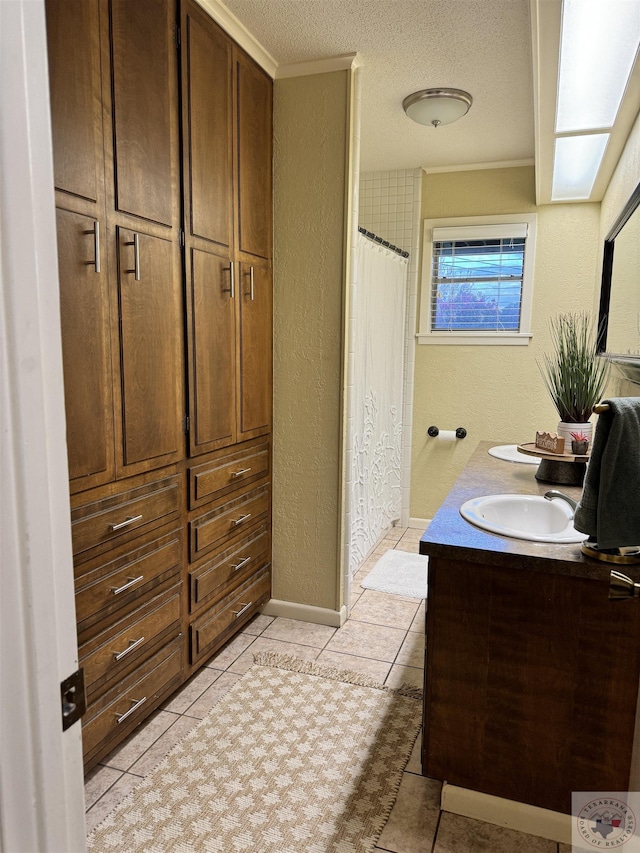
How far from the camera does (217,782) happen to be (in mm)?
1730

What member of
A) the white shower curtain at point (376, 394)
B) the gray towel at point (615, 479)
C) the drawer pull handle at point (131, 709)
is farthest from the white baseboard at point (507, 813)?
the white shower curtain at point (376, 394)

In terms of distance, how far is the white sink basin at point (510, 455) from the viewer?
257cm

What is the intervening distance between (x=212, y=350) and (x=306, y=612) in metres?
1.37

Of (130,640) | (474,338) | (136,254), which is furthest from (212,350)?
(474,338)

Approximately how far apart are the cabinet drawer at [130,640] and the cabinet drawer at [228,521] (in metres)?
0.20

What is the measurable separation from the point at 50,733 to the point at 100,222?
1377mm

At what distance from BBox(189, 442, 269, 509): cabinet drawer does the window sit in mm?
1844

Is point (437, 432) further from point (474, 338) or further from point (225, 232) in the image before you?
point (225, 232)

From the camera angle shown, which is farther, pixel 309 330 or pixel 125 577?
pixel 309 330

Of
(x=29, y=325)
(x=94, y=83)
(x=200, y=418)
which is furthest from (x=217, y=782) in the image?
(x=94, y=83)

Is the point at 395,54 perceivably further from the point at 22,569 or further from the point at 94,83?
the point at 22,569

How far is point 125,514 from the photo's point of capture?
175 centimetres

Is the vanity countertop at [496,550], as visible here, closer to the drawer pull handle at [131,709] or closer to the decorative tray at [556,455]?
the decorative tray at [556,455]

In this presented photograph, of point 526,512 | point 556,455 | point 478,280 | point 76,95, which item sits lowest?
point 526,512
